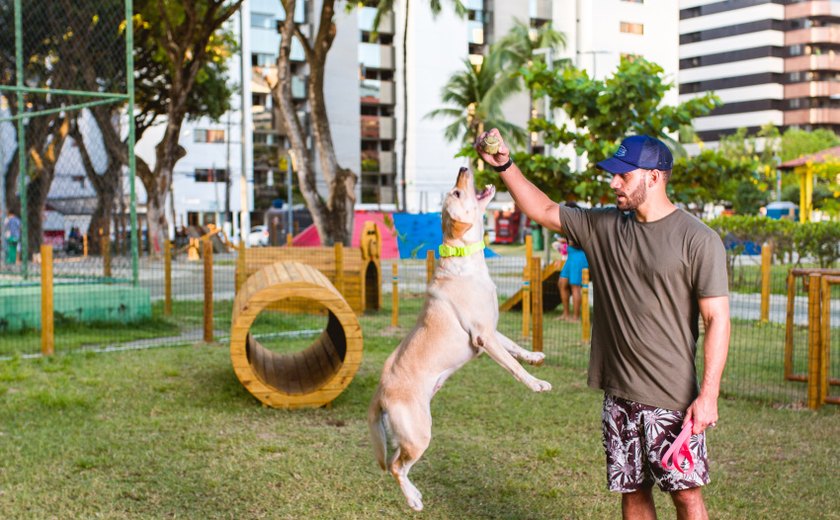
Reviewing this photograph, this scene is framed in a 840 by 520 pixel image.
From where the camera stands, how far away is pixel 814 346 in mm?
8133

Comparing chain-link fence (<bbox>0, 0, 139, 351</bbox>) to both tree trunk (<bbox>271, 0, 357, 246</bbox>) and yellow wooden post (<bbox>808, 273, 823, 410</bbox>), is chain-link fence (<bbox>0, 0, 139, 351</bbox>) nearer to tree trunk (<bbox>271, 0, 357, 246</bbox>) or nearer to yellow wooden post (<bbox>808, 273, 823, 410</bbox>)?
tree trunk (<bbox>271, 0, 357, 246</bbox>)

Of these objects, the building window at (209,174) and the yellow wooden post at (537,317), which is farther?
the building window at (209,174)

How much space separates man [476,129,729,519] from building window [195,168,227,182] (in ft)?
179

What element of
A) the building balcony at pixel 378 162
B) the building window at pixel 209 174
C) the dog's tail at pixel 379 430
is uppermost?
the building balcony at pixel 378 162

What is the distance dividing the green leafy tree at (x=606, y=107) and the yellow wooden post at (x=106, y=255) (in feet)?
24.3

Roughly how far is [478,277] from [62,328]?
37.7 ft

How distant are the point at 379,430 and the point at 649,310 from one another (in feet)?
4.21

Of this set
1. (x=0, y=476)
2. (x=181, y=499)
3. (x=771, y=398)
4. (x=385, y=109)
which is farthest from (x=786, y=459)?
(x=385, y=109)

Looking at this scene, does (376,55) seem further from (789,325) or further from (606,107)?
(789,325)

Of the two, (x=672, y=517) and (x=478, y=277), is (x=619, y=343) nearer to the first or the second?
(x=478, y=277)

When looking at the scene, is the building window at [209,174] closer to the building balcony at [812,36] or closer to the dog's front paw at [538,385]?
the building balcony at [812,36]

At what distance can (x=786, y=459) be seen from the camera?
6566 mm

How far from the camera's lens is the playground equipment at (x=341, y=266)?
15.7 meters

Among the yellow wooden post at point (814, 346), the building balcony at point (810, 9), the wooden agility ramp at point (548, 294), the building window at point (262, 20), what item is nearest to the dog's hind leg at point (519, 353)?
the yellow wooden post at point (814, 346)
